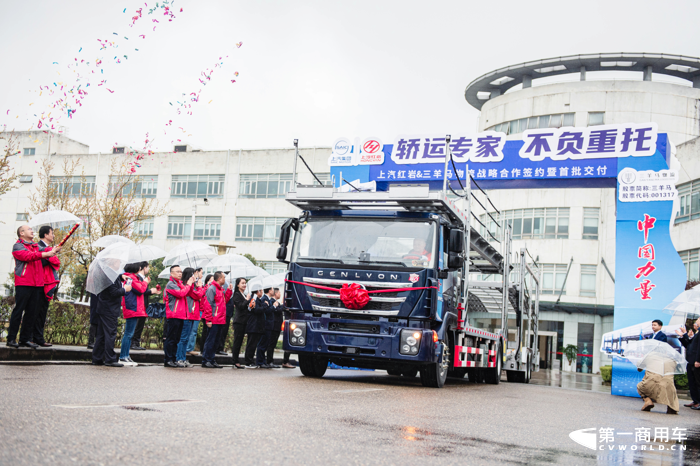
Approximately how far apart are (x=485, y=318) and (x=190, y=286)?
7.56m

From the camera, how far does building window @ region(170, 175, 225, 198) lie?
53.4m

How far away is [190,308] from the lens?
496 inches

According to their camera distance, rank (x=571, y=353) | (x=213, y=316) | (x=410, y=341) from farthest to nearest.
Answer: (x=571, y=353) → (x=213, y=316) → (x=410, y=341)

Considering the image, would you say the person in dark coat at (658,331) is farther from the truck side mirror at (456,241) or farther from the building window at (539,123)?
the building window at (539,123)

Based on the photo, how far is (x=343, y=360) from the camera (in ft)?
39.9

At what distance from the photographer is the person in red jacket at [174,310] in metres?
12.2

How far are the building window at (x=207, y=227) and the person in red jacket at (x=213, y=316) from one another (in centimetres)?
3983

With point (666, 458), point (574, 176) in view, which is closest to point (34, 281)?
point (666, 458)

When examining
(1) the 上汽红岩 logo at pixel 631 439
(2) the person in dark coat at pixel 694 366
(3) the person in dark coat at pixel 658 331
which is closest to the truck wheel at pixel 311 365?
(1) the 上汽红岩 logo at pixel 631 439

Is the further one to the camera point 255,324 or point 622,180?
point 622,180

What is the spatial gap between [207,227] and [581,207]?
26.7 metres

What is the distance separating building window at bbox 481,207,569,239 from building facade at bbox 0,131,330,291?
1334 cm

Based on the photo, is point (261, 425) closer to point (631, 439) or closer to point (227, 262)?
point (631, 439)

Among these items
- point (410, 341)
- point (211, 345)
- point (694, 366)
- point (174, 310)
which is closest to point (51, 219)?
point (174, 310)
